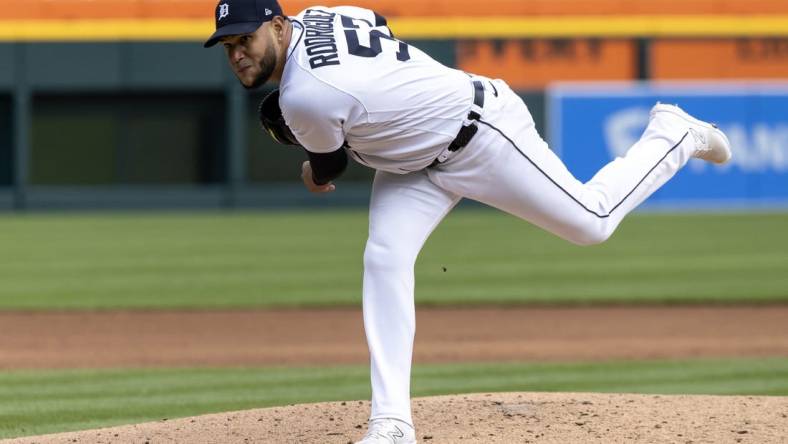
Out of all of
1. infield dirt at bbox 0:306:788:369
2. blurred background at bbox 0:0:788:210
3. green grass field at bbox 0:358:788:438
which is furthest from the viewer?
A: blurred background at bbox 0:0:788:210

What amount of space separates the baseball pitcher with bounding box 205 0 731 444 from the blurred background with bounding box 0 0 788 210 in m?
17.1

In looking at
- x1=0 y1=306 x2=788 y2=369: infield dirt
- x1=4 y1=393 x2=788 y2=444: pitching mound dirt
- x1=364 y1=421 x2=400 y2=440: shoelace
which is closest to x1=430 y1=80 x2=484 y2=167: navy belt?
x1=364 y1=421 x2=400 y2=440: shoelace

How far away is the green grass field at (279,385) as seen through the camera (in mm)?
5457

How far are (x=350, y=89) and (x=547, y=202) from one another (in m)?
0.73

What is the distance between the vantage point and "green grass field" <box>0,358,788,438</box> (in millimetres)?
5457

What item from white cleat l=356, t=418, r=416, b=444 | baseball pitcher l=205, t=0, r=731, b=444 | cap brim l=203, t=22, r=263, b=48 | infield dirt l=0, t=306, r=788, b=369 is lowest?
infield dirt l=0, t=306, r=788, b=369

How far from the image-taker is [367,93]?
360 cm

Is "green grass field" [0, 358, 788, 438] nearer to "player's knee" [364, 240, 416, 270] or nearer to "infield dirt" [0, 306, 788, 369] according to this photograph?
"infield dirt" [0, 306, 788, 369]

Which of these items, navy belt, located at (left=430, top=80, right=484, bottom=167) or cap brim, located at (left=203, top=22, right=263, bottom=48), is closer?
cap brim, located at (left=203, top=22, right=263, bottom=48)

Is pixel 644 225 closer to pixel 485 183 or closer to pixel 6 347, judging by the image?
pixel 6 347

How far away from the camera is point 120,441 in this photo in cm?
422

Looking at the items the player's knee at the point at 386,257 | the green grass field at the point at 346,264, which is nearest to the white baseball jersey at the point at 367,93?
the player's knee at the point at 386,257

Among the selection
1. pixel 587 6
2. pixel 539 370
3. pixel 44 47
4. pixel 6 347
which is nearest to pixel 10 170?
pixel 44 47

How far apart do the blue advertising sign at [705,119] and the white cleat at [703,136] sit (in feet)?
52.9
